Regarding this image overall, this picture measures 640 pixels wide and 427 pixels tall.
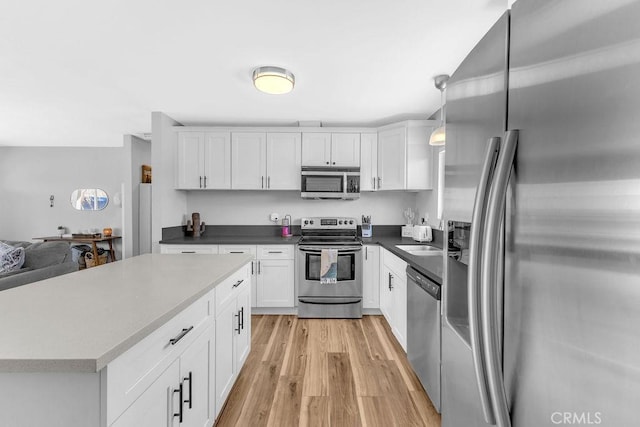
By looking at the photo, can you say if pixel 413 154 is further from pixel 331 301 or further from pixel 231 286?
pixel 231 286

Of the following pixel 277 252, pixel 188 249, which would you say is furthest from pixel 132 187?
pixel 277 252

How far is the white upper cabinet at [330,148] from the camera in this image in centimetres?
382

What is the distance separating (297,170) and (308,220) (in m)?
0.70

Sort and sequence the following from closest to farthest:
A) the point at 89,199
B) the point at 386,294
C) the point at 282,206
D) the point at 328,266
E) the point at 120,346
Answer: the point at 120,346 → the point at 386,294 → the point at 328,266 → the point at 282,206 → the point at 89,199

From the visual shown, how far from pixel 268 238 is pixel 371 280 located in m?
1.47

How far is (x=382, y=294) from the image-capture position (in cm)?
340

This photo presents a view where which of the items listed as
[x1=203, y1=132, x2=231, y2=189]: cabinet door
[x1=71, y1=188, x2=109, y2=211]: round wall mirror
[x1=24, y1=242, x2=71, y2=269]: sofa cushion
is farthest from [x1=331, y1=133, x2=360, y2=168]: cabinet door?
[x1=71, y1=188, x2=109, y2=211]: round wall mirror

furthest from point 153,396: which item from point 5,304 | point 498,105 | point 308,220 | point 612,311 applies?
point 308,220

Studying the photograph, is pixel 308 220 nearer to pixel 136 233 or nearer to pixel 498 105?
pixel 136 233

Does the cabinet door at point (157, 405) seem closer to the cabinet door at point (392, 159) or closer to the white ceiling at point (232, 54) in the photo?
the white ceiling at point (232, 54)

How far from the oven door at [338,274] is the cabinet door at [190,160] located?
169 centimetres

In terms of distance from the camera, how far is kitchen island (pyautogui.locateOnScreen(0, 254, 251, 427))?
745 millimetres

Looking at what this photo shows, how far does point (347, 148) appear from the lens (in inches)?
151

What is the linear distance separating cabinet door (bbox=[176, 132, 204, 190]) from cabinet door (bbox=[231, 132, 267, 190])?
0.42 meters
